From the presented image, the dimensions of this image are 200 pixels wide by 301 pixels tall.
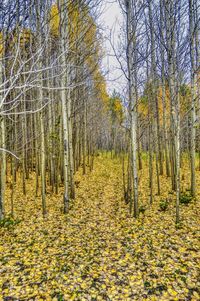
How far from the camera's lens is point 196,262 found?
4426 mm

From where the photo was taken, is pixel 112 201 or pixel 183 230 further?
pixel 112 201

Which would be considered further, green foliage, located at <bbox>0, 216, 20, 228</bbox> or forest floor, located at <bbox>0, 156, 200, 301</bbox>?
green foliage, located at <bbox>0, 216, 20, 228</bbox>

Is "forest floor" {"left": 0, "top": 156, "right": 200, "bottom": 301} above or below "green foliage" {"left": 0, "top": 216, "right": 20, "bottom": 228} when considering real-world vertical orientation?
below

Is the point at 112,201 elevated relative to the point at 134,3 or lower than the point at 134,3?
lower

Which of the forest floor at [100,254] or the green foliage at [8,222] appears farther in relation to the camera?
the green foliage at [8,222]

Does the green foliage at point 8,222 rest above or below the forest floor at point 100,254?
above

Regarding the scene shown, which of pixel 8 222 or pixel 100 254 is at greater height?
pixel 8 222

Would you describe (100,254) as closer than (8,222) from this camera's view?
Yes

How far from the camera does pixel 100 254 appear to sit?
5.00 metres

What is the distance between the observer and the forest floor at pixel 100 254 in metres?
3.77

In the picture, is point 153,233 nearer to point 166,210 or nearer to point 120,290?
point 166,210

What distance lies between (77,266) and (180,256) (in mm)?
2174

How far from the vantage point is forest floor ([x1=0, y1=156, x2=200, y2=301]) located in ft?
12.4

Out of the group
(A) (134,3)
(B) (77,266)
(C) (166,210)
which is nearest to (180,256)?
(B) (77,266)
